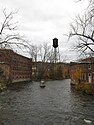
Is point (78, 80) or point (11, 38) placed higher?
point (11, 38)

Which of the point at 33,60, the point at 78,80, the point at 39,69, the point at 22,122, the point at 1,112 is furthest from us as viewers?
the point at 33,60

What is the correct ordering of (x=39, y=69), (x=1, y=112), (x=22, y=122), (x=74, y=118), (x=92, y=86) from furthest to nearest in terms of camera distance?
(x=39, y=69) < (x=92, y=86) < (x=1, y=112) < (x=74, y=118) < (x=22, y=122)

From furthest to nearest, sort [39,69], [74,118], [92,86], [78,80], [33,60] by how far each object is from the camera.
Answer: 1. [33,60]
2. [39,69]
3. [78,80]
4. [92,86]
5. [74,118]

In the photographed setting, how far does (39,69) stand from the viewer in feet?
297

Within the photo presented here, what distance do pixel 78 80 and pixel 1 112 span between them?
117ft

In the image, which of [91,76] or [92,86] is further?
[91,76]

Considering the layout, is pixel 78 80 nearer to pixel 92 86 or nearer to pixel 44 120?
pixel 92 86

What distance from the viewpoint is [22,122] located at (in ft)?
54.6

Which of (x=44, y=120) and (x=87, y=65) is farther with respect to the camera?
(x=87, y=65)

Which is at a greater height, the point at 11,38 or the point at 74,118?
the point at 11,38

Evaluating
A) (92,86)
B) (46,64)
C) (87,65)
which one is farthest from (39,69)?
(92,86)

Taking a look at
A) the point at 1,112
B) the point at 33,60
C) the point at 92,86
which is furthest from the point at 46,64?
the point at 1,112

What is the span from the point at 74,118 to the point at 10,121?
16.3 feet

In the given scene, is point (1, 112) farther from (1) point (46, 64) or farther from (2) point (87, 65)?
(1) point (46, 64)
